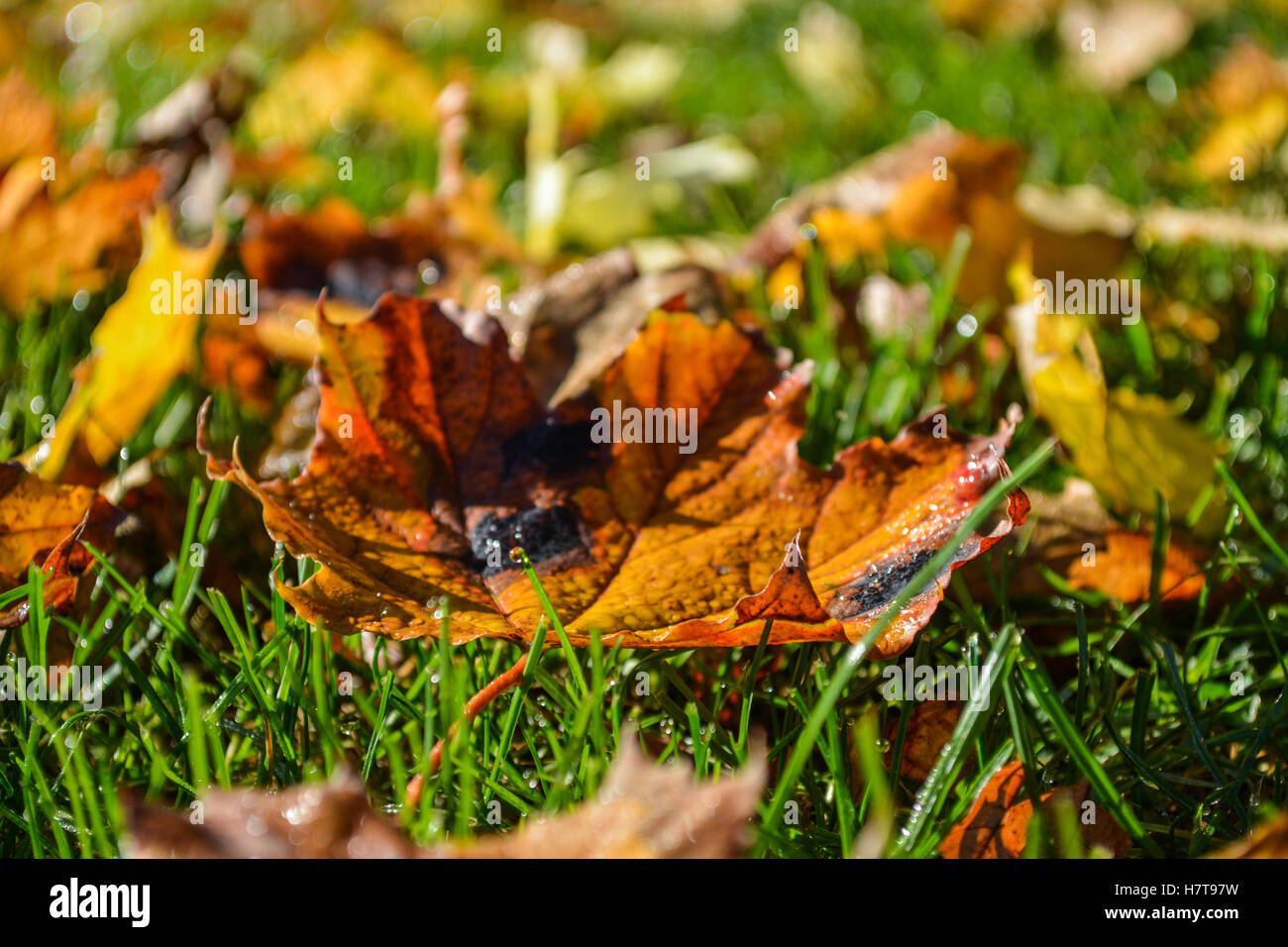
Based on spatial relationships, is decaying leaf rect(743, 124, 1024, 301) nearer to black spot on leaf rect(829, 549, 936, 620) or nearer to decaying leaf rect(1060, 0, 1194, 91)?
black spot on leaf rect(829, 549, 936, 620)

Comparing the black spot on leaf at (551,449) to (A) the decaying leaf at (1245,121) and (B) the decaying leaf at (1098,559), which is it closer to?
(B) the decaying leaf at (1098,559)

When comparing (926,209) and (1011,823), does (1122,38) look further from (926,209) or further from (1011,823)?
(1011,823)

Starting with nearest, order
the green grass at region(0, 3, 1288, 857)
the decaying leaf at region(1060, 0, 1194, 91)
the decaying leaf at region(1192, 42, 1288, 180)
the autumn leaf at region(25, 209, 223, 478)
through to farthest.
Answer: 1. the green grass at region(0, 3, 1288, 857)
2. the autumn leaf at region(25, 209, 223, 478)
3. the decaying leaf at region(1192, 42, 1288, 180)
4. the decaying leaf at region(1060, 0, 1194, 91)

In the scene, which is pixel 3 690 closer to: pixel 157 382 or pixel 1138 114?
pixel 157 382

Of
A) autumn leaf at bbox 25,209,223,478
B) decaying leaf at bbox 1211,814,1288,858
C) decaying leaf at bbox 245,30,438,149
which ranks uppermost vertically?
decaying leaf at bbox 245,30,438,149

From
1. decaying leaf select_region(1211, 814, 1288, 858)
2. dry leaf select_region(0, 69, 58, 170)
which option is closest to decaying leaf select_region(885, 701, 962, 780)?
decaying leaf select_region(1211, 814, 1288, 858)

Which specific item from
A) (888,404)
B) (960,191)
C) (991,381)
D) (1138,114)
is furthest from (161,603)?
(1138,114)
